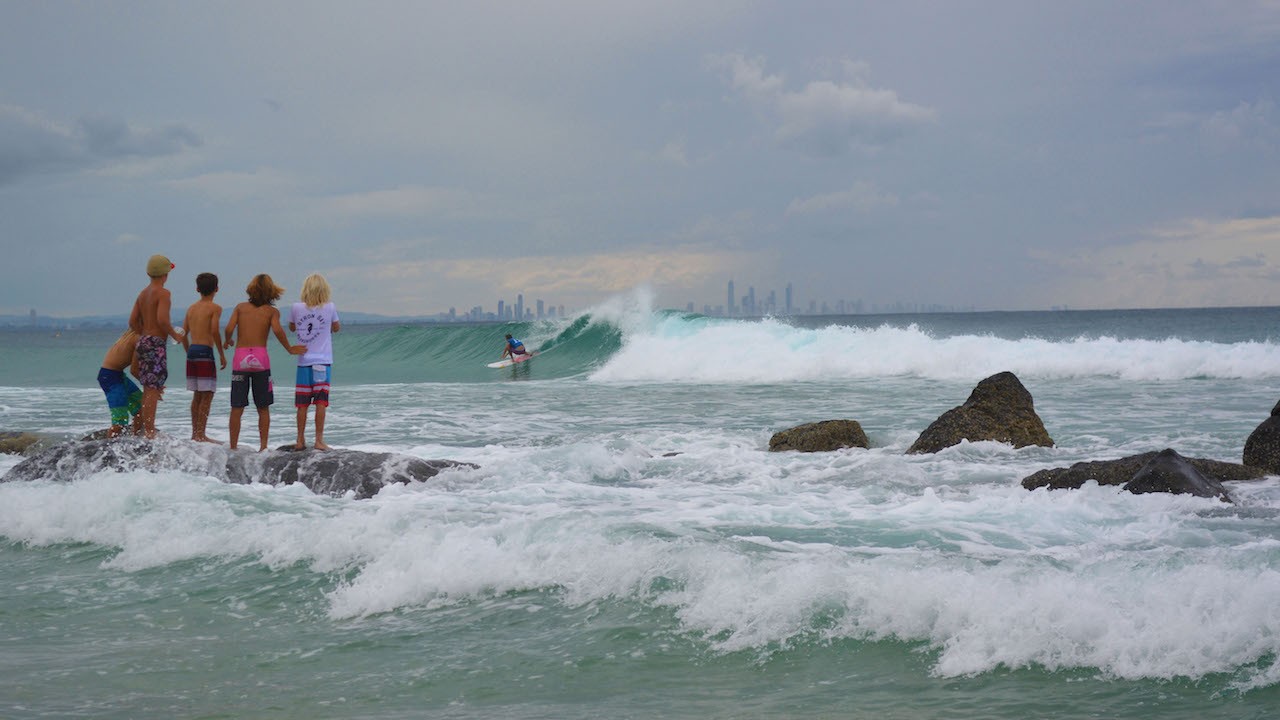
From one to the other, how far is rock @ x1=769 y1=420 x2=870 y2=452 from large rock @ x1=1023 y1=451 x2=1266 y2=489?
2.83 meters

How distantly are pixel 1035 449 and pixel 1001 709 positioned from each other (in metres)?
7.63

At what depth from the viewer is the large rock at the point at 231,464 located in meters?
8.95

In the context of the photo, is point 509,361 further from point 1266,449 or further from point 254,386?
point 1266,449

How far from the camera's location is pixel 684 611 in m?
5.29

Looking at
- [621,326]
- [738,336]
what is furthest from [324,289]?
[621,326]

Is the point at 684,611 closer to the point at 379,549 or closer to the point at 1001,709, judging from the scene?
the point at 1001,709

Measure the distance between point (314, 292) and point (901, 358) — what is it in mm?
21479

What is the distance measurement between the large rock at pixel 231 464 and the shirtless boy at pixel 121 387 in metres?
0.45

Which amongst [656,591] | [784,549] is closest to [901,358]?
[784,549]

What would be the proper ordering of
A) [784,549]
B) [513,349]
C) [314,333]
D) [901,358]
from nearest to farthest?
[784,549], [314,333], [901,358], [513,349]

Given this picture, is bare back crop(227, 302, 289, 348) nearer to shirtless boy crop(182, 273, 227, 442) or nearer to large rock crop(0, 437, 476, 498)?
shirtless boy crop(182, 273, 227, 442)

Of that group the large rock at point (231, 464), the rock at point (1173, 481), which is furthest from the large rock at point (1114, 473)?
the large rock at point (231, 464)

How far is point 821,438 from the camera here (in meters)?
11.4

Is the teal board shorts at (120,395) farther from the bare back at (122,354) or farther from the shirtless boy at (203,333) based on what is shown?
the shirtless boy at (203,333)
